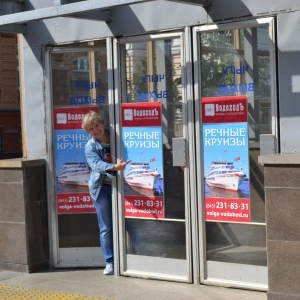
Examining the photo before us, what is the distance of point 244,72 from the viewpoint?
275 inches

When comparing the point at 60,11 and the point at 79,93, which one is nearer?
the point at 60,11

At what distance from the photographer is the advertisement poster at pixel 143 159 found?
297 inches

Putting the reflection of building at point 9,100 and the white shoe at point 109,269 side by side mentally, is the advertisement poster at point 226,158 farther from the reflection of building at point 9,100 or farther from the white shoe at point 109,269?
the reflection of building at point 9,100

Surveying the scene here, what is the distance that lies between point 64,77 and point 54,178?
1.12m

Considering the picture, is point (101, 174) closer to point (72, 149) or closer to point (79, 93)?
point (72, 149)

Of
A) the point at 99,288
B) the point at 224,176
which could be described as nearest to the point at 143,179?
the point at 224,176

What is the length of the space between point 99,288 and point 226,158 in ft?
5.91

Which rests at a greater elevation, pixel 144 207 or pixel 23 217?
pixel 144 207

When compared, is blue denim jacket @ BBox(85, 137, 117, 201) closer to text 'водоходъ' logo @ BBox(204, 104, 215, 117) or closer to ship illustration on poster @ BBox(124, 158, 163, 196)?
ship illustration on poster @ BBox(124, 158, 163, 196)

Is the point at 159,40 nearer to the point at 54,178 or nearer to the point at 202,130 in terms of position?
the point at 202,130

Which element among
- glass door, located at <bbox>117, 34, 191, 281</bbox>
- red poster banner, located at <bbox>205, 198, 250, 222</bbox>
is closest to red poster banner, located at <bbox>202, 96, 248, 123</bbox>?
glass door, located at <bbox>117, 34, 191, 281</bbox>

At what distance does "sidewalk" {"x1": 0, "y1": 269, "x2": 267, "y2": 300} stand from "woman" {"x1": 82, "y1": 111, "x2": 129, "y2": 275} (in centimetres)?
35

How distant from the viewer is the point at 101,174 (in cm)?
784

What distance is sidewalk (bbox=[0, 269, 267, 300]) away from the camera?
6.98 meters
